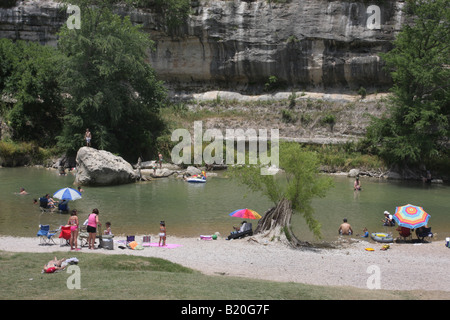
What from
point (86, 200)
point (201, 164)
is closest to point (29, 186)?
point (86, 200)

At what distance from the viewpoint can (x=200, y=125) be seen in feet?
137

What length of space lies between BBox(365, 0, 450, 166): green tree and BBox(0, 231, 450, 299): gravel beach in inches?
712

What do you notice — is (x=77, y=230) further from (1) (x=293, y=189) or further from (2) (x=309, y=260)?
(1) (x=293, y=189)

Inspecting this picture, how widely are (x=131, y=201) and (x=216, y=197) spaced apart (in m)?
4.82

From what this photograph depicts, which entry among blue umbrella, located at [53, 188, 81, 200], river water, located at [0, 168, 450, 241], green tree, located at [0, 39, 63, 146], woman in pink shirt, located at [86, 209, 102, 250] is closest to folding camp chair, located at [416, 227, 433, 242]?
river water, located at [0, 168, 450, 241]

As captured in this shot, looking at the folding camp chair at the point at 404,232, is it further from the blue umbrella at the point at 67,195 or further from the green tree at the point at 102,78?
the green tree at the point at 102,78

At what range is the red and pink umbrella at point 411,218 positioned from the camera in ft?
57.7

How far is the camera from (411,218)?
58.5 feet

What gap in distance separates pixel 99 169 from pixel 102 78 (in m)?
10.1

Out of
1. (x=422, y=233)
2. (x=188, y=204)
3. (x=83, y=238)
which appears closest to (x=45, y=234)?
(x=83, y=238)

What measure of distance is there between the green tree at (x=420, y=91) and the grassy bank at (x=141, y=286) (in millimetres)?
25335

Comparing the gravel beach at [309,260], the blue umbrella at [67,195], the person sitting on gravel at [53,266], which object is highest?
the person sitting on gravel at [53,266]

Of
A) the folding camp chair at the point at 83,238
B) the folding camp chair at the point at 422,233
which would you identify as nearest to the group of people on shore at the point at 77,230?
the folding camp chair at the point at 83,238

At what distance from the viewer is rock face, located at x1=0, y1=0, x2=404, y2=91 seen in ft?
146
